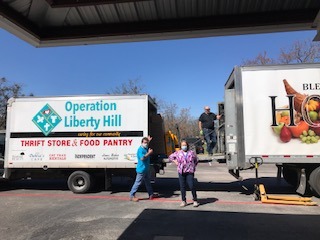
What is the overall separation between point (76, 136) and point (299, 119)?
22.1 feet

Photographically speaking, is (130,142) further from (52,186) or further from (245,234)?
(245,234)

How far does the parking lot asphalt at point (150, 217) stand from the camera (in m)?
5.97

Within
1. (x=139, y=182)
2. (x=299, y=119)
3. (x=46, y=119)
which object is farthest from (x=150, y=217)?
(x=46, y=119)

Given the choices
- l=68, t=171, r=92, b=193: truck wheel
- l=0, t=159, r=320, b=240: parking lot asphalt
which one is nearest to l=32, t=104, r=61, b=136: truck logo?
l=68, t=171, r=92, b=193: truck wheel

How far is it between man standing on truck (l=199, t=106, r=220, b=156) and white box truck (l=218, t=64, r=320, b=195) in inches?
76.7

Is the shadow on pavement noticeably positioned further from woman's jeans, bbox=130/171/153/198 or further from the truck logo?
the truck logo

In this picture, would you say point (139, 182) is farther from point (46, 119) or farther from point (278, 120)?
point (278, 120)

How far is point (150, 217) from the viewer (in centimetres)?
718

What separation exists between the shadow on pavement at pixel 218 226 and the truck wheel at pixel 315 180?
1.75 m

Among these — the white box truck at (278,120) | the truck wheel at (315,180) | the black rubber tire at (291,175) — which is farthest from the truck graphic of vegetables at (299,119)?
the black rubber tire at (291,175)

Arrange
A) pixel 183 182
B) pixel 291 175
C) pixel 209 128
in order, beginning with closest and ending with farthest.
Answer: pixel 183 182, pixel 291 175, pixel 209 128

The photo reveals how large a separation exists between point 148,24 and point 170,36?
0.44 metres

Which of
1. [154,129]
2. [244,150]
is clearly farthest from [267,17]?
[154,129]

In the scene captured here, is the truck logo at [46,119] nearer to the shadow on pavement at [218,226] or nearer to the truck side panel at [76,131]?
the truck side panel at [76,131]
